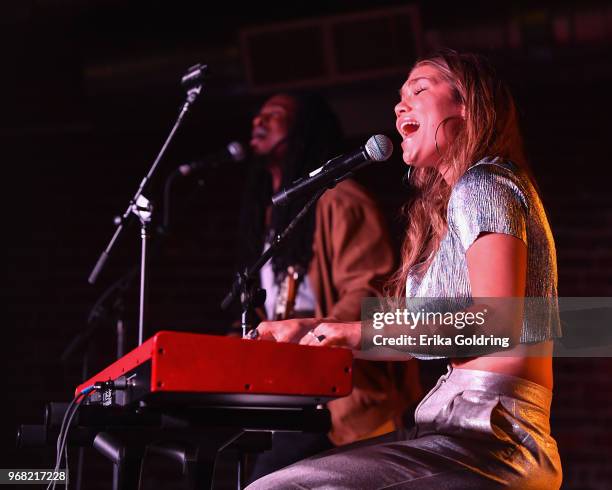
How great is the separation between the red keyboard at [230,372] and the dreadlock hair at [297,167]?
189cm

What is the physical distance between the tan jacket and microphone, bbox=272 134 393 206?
1.23m

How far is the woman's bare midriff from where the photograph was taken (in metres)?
1.59

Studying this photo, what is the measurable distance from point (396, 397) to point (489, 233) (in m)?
1.78

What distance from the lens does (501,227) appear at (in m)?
1.58

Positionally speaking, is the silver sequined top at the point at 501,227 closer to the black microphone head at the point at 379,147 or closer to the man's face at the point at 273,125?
the black microphone head at the point at 379,147

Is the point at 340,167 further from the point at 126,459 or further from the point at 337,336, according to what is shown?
the point at 126,459

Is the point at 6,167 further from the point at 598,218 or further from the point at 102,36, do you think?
the point at 598,218

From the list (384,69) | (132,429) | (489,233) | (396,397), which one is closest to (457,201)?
(489,233)

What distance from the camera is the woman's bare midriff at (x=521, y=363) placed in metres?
1.59

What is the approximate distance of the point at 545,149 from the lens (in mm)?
4375

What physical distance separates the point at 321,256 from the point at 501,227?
1.88 metres

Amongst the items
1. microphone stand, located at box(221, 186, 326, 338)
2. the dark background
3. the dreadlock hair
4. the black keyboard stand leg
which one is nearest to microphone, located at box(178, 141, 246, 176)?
the dreadlock hair

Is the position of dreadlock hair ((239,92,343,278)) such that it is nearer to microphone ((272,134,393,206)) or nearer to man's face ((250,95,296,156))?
man's face ((250,95,296,156))

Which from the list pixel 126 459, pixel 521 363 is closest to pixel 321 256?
pixel 126 459
